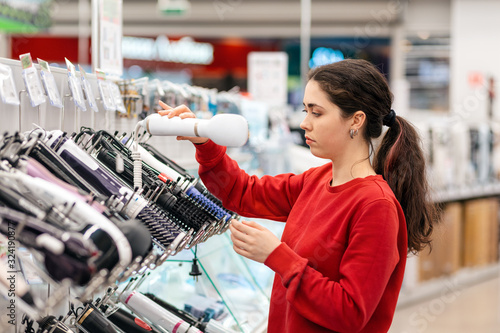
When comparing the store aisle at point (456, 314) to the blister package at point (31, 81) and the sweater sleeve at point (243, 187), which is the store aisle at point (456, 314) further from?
the blister package at point (31, 81)

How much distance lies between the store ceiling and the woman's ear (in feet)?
31.2

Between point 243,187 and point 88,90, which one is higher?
point 88,90

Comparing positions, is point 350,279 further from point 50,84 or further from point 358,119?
point 50,84

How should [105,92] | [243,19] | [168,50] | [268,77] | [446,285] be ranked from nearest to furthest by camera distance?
[105,92], [268,77], [446,285], [243,19], [168,50]

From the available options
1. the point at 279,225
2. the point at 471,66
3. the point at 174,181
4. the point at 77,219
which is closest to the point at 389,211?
the point at 174,181

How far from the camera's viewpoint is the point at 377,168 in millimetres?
1684

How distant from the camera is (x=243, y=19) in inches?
437

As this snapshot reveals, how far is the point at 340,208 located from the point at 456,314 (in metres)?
3.86

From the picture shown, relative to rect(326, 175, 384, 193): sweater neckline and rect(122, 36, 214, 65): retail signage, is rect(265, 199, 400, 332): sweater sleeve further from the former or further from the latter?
rect(122, 36, 214, 65): retail signage

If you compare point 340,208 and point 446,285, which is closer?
point 340,208

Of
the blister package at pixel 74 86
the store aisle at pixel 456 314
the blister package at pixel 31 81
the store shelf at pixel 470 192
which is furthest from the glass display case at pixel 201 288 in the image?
the store shelf at pixel 470 192

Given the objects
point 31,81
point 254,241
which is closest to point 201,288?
point 254,241

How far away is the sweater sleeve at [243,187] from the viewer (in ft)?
5.39

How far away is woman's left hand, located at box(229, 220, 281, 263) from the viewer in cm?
132
